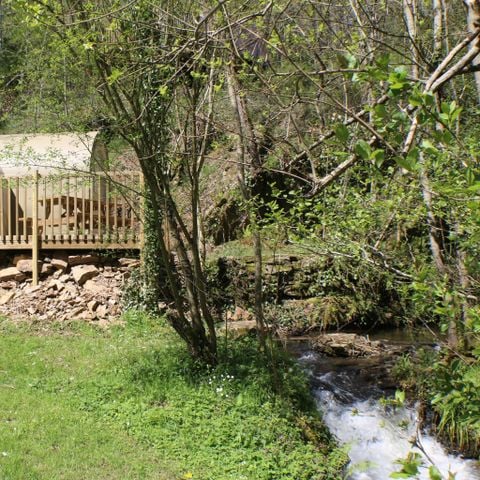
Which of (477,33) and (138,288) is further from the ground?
(477,33)

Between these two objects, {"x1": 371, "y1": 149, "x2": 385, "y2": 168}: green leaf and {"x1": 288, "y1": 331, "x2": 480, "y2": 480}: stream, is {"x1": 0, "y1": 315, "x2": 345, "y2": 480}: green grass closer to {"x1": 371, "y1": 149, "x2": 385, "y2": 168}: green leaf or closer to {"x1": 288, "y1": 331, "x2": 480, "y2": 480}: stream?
{"x1": 288, "y1": 331, "x2": 480, "y2": 480}: stream

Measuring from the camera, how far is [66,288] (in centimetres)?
1072

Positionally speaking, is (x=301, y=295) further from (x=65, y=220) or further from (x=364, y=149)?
(x=364, y=149)

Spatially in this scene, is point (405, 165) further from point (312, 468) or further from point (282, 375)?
point (282, 375)

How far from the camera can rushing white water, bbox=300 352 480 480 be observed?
6.22 m

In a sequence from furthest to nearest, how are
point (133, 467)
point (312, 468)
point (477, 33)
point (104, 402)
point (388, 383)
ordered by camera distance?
point (388, 383) → point (104, 402) → point (312, 468) → point (133, 467) → point (477, 33)

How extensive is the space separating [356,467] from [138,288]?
17.4 feet

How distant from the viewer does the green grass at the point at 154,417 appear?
17.5ft

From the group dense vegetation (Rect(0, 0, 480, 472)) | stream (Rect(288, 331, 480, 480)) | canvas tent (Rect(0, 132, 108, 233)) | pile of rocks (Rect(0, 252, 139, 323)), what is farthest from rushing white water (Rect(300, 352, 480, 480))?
canvas tent (Rect(0, 132, 108, 233))

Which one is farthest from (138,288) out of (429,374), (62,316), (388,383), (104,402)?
(429,374)

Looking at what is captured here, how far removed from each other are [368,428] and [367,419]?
17 cm

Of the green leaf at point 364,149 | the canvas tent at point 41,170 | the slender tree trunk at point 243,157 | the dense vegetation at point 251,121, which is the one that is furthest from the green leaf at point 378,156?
the canvas tent at point 41,170

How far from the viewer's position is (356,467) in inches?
242

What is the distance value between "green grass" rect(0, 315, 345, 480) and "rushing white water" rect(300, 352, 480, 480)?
0.42 meters
